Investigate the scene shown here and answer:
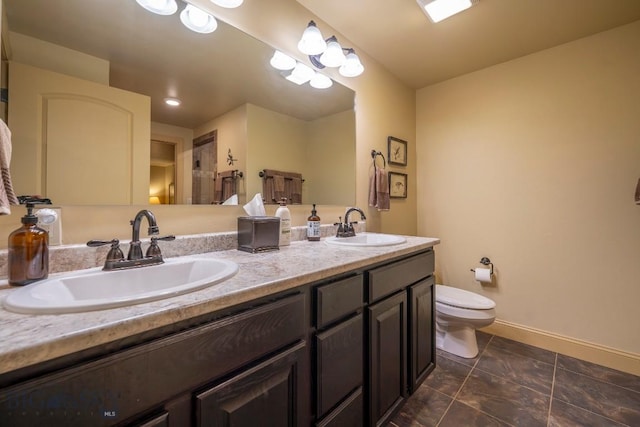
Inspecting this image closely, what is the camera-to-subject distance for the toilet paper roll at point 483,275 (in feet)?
7.11

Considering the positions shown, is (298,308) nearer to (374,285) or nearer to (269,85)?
(374,285)

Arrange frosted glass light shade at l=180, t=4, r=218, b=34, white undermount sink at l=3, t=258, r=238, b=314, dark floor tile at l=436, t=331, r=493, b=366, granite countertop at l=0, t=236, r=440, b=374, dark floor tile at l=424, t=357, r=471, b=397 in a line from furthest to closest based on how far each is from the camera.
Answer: dark floor tile at l=436, t=331, r=493, b=366
dark floor tile at l=424, t=357, r=471, b=397
frosted glass light shade at l=180, t=4, r=218, b=34
white undermount sink at l=3, t=258, r=238, b=314
granite countertop at l=0, t=236, r=440, b=374

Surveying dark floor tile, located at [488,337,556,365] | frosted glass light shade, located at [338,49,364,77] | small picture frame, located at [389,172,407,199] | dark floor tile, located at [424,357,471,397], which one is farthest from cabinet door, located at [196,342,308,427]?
dark floor tile, located at [488,337,556,365]

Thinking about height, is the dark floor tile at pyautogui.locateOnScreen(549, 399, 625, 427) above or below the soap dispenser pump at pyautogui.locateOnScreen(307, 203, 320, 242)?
below

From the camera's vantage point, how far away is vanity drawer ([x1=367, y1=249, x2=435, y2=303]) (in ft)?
3.66

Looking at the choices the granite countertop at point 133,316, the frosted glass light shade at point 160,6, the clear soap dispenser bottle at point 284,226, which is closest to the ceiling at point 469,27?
the frosted glass light shade at point 160,6

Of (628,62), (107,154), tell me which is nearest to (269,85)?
(107,154)

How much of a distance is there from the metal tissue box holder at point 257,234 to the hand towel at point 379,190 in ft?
3.30

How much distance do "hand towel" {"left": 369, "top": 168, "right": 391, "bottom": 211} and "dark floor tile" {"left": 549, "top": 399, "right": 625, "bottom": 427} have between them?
4.81 feet

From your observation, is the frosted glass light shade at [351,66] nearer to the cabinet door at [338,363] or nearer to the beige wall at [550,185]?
the beige wall at [550,185]

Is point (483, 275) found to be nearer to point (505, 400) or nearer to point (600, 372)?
point (600, 372)

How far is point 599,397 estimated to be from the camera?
58.3 inches

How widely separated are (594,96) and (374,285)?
2113 millimetres

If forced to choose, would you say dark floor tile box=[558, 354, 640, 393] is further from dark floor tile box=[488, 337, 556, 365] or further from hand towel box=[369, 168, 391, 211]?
hand towel box=[369, 168, 391, 211]
